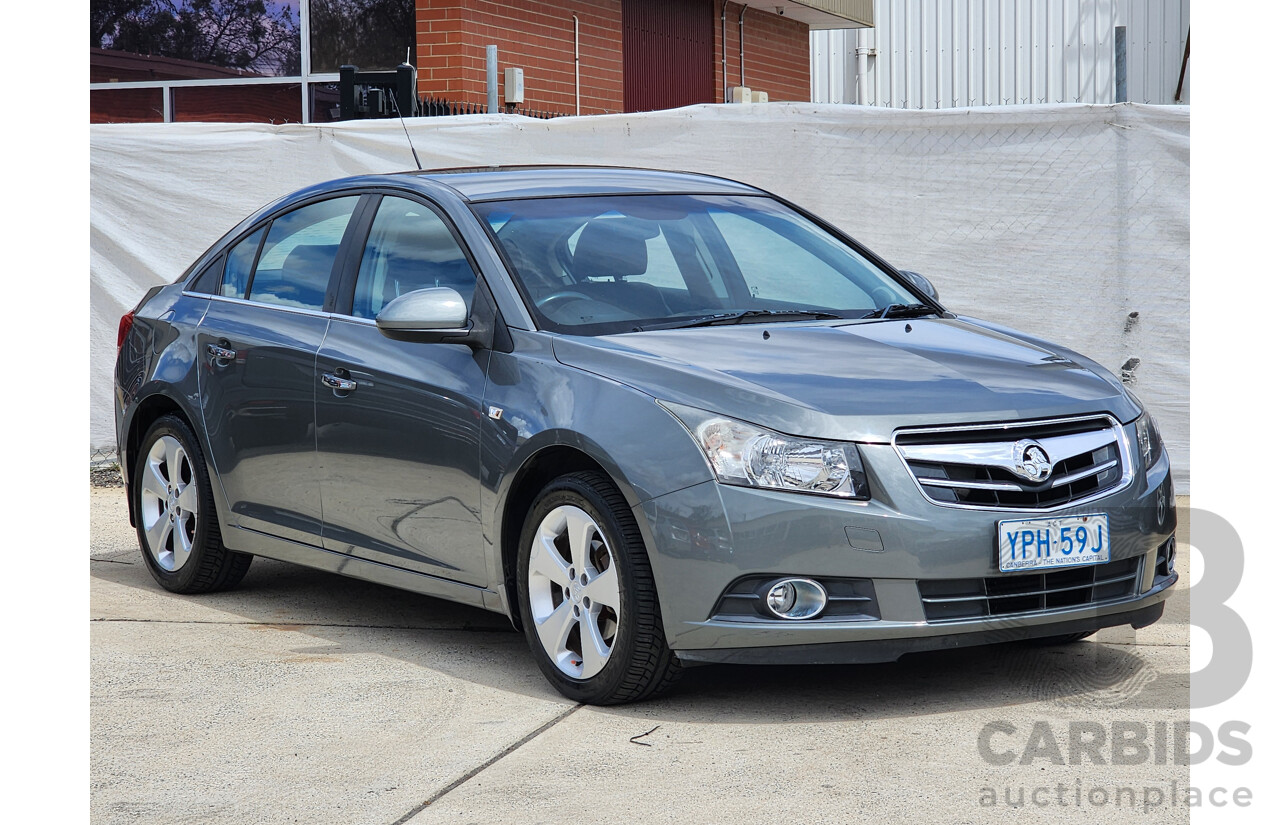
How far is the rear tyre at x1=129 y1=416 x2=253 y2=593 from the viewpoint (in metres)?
6.82

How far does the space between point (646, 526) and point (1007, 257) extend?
16.2 ft

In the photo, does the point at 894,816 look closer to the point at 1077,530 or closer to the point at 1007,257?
the point at 1077,530

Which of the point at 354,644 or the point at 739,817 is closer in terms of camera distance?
the point at 739,817

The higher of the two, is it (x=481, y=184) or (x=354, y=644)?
(x=481, y=184)

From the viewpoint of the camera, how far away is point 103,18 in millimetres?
14875

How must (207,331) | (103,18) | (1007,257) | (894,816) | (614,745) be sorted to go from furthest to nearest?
(103,18)
(1007,257)
(207,331)
(614,745)
(894,816)

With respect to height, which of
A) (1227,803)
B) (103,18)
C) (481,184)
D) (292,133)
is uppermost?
(103,18)

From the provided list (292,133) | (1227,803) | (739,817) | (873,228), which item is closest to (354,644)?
(739,817)

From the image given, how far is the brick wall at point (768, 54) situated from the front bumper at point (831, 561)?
661 inches

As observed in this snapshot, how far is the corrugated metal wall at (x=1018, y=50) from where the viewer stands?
24.7m

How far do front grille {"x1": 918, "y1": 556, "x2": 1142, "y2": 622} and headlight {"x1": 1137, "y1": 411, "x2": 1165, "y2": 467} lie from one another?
343mm

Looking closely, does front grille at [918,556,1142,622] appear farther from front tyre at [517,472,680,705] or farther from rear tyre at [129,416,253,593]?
rear tyre at [129,416,253,593]

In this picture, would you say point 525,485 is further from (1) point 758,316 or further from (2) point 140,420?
(2) point 140,420

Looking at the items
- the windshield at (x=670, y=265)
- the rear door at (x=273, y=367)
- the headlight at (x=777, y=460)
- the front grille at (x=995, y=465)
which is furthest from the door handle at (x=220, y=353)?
the front grille at (x=995, y=465)
